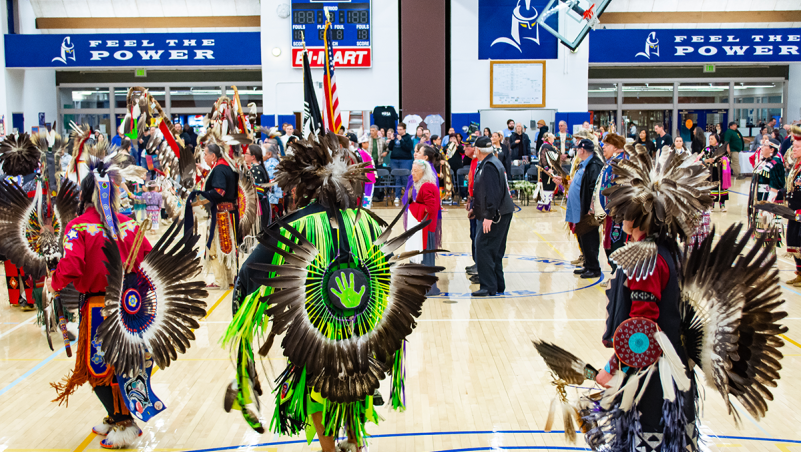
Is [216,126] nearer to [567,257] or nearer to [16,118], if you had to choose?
[567,257]

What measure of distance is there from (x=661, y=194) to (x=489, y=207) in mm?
3657

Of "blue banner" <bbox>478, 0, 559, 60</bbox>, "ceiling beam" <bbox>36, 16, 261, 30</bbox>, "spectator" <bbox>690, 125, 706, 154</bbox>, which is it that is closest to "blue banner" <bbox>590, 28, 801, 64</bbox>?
"blue banner" <bbox>478, 0, 559, 60</bbox>

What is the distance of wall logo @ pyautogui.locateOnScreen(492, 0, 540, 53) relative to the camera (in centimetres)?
1694

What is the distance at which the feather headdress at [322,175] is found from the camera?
2.77 meters

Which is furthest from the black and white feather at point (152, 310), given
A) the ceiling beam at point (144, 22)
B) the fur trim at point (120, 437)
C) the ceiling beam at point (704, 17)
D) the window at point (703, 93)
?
the window at point (703, 93)

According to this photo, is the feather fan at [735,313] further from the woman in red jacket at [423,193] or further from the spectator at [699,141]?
the spectator at [699,141]

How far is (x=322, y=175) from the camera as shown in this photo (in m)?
2.78

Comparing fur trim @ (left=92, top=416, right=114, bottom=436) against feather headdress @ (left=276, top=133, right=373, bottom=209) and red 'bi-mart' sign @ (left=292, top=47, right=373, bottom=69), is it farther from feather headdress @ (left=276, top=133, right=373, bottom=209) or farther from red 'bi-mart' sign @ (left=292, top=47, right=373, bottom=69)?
red 'bi-mart' sign @ (left=292, top=47, right=373, bottom=69)

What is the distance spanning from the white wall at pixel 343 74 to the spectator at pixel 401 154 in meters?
3.74

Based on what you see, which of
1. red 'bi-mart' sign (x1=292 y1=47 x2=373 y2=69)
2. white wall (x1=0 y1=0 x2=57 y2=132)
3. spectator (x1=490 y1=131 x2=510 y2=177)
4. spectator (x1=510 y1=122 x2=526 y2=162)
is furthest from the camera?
white wall (x1=0 y1=0 x2=57 y2=132)

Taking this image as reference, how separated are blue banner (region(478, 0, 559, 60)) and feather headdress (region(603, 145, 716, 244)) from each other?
15147 mm

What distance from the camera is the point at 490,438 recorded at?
348 cm

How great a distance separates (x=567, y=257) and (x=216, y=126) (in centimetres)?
435

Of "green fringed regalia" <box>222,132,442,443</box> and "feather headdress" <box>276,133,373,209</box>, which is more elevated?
"feather headdress" <box>276,133,373,209</box>
